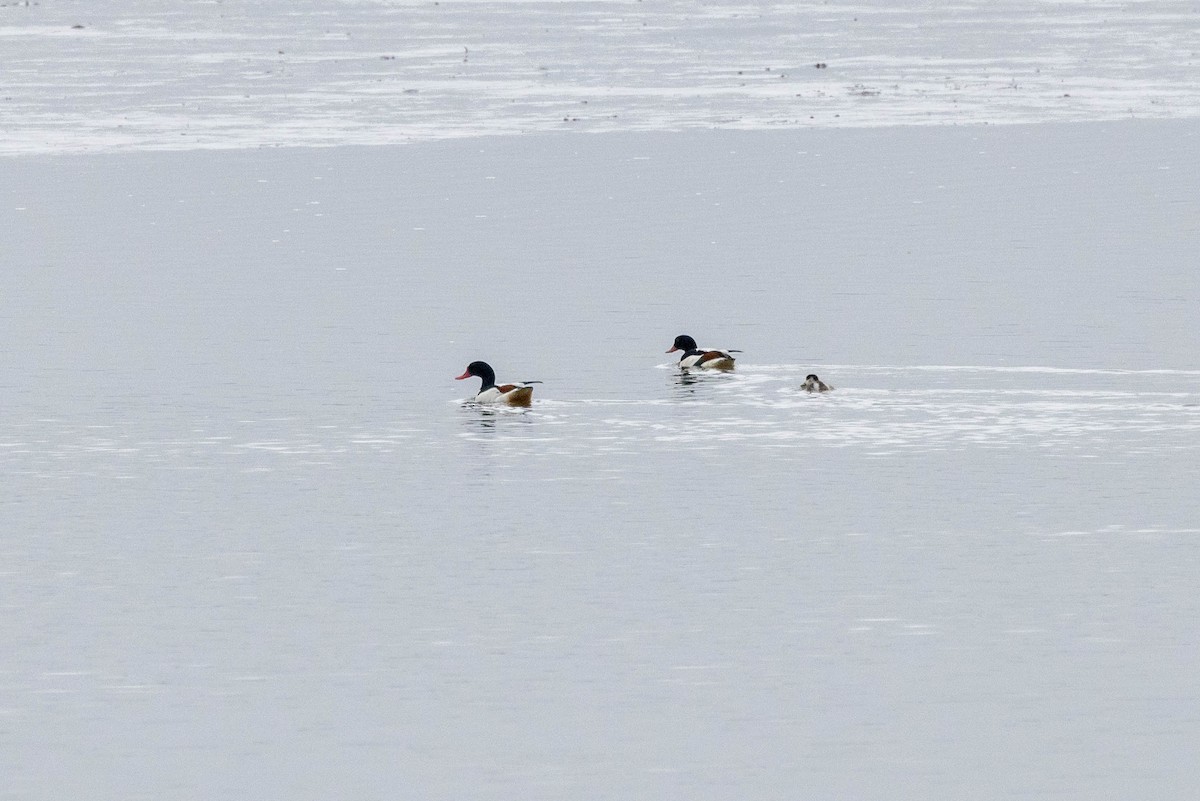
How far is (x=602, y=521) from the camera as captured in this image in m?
20.7

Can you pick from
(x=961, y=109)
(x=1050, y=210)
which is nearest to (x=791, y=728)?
(x=1050, y=210)

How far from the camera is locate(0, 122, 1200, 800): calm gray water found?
47.3 ft

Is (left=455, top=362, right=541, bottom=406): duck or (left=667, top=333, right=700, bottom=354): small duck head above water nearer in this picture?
(left=455, top=362, right=541, bottom=406): duck

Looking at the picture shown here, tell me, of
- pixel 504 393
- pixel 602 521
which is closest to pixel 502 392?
pixel 504 393

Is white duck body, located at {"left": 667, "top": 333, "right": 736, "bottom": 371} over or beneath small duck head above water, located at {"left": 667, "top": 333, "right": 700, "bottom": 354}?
beneath

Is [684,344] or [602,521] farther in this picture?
[684,344]

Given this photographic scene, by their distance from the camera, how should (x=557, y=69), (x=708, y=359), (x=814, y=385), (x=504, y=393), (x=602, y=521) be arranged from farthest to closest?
(x=557, y=69) → (x=708, y=359) → (x=814, y=385) → (x=504, y=393) → (x=602, y=521)

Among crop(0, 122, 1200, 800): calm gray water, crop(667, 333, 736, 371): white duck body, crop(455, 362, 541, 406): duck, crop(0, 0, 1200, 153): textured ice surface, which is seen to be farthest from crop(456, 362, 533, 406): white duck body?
crop(0, 0, 1200, 153): textured ice surface

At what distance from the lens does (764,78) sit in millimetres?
81125

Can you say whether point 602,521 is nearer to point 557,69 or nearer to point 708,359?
point 708,359

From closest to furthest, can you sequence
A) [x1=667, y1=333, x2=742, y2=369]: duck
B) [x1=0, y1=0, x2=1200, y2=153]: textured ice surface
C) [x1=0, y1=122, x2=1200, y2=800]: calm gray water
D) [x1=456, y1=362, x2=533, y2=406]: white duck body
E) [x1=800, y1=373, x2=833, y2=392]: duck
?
1. [x1=0, y1=122, x2=1200, y2=800]: calm gray water
2. [x1=456, y1=362, x2=533, y2=406]: white duck body
3. [x1=800, y1=373, x2=833, y2=392]: duck
4. [x1=667, y1=333, x2=742, y2=369]: duck
5. [x1=0, y1=0, x2=1200, y2=153]: textured ice surface

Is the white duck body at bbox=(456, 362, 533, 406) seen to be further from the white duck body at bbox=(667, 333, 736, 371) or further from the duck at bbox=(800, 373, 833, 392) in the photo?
the duck at bbox=(800, 373, 833, 392)

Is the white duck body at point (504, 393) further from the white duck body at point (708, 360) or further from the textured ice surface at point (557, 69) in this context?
the textured ice surface at point (557, 69)

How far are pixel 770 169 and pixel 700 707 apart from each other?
43327 millimetres
